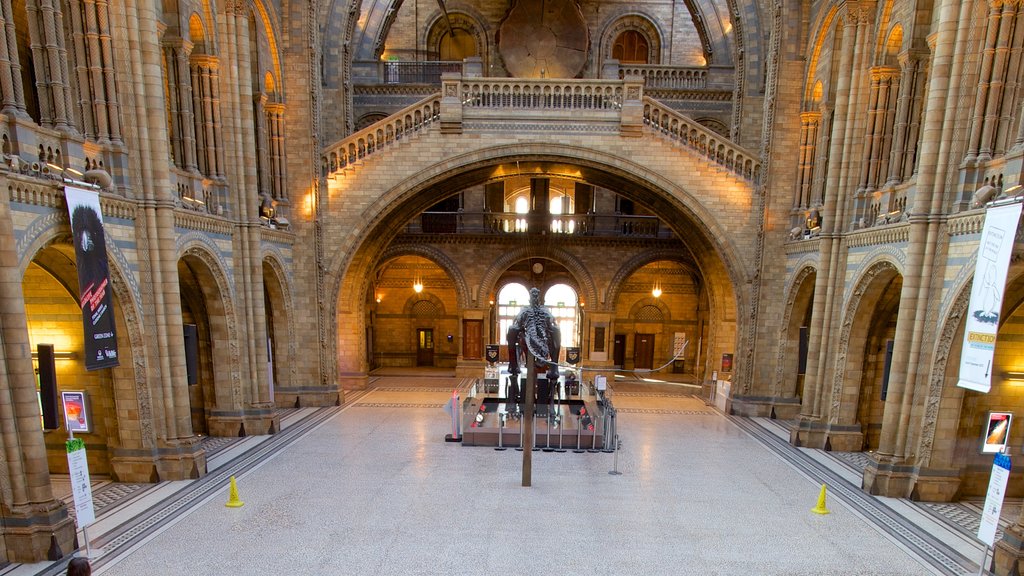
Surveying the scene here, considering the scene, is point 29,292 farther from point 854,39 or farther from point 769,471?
point 854,39

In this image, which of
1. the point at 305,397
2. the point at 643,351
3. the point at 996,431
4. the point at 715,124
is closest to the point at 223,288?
the point at 305,397

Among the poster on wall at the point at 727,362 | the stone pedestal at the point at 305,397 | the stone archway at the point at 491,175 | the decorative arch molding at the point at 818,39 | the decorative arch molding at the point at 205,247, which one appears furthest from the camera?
the poster on wall at the point at 727,362

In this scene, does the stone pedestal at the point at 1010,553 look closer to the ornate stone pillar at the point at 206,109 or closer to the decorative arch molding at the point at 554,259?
the decorative arch molding at the point at 554,259

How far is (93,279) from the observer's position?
7.57 metres

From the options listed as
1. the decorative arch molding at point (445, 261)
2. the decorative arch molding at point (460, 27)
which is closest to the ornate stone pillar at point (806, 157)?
the decorative arch molding at point (445, 261)

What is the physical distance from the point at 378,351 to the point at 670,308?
13.7 meters

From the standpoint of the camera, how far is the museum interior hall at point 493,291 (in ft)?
24.3

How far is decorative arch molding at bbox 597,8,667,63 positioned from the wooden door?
12.8m

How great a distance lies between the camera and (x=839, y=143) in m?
11.8

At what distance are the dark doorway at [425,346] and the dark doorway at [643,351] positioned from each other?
9.51 m

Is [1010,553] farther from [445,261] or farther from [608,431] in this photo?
[445,261]

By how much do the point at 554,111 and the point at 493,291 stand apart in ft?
27.5

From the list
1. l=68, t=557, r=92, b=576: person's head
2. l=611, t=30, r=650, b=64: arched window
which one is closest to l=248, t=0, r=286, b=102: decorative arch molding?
l=68, t=557, r=92, b=576: person's head

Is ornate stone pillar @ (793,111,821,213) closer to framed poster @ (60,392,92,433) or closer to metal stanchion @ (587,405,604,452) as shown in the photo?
metal stanchion @ (587,405,604,452)
